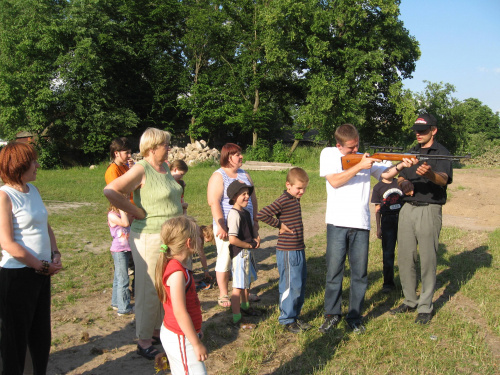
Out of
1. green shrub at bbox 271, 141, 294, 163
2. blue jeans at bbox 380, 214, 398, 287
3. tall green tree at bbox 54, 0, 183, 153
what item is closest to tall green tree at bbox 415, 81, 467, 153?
green shrub at bbox 271, 141, 294, 163

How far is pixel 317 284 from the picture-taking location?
21.3 feet

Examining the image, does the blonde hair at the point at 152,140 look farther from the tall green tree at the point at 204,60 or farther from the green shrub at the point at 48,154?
the tall green tree at the point at 204,60

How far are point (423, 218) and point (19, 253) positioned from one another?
4286 mm

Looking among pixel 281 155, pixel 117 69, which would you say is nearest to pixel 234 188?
pixel 281 155

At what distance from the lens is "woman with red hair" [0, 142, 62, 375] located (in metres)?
3.16

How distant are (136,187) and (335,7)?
98.5 ft

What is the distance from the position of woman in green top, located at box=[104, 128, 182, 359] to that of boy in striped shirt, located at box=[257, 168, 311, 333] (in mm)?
1134

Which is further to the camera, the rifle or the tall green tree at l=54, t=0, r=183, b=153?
the tall green tree at l=54, t=0, r=183, b=153

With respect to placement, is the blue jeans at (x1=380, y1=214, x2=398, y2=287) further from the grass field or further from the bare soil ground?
the bare soil ground

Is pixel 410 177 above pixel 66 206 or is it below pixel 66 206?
above

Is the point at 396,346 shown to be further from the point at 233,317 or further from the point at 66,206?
the point at 66,206

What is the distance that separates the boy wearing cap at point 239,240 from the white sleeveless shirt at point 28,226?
2.01m

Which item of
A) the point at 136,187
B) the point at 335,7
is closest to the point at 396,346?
the point at 136,187

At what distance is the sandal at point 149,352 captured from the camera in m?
4.14
